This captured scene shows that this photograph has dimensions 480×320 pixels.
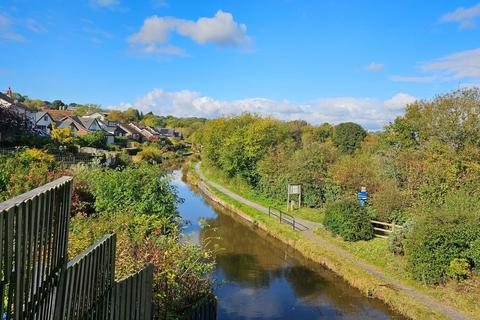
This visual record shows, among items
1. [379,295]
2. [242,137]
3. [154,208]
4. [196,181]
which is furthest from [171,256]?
[196,181]

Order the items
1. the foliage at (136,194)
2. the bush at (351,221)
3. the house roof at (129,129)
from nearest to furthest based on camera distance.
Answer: the foliage at (136,194), the bush at (351,221), the house roof at (129,129)

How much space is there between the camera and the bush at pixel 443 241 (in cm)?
1348

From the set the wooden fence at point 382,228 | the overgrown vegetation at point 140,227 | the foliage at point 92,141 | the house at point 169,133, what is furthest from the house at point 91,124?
the wooden fence at point 382,228

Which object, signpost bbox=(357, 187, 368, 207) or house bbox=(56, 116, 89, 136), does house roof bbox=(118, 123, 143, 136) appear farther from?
signpost bbox=(357, 187, 368, 207)

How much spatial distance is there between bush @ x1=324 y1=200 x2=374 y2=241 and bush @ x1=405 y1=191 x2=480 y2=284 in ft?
14.7

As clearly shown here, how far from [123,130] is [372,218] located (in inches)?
3031

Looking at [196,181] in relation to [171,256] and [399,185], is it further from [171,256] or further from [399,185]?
[171,256]

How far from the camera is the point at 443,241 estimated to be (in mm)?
13766

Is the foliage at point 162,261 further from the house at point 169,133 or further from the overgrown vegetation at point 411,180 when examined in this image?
the house at point 169,133

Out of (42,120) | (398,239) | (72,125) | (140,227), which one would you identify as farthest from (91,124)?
(398,239)

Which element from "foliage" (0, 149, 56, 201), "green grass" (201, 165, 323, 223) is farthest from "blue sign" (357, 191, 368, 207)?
"foliage" (0, 149, 56, 201)

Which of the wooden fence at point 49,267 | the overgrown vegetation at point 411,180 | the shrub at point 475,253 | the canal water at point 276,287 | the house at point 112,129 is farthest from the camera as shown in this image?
the house at point 112,129

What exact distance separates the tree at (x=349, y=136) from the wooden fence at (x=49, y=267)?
60843 millimetres

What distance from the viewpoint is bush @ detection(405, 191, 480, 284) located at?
13.5m
